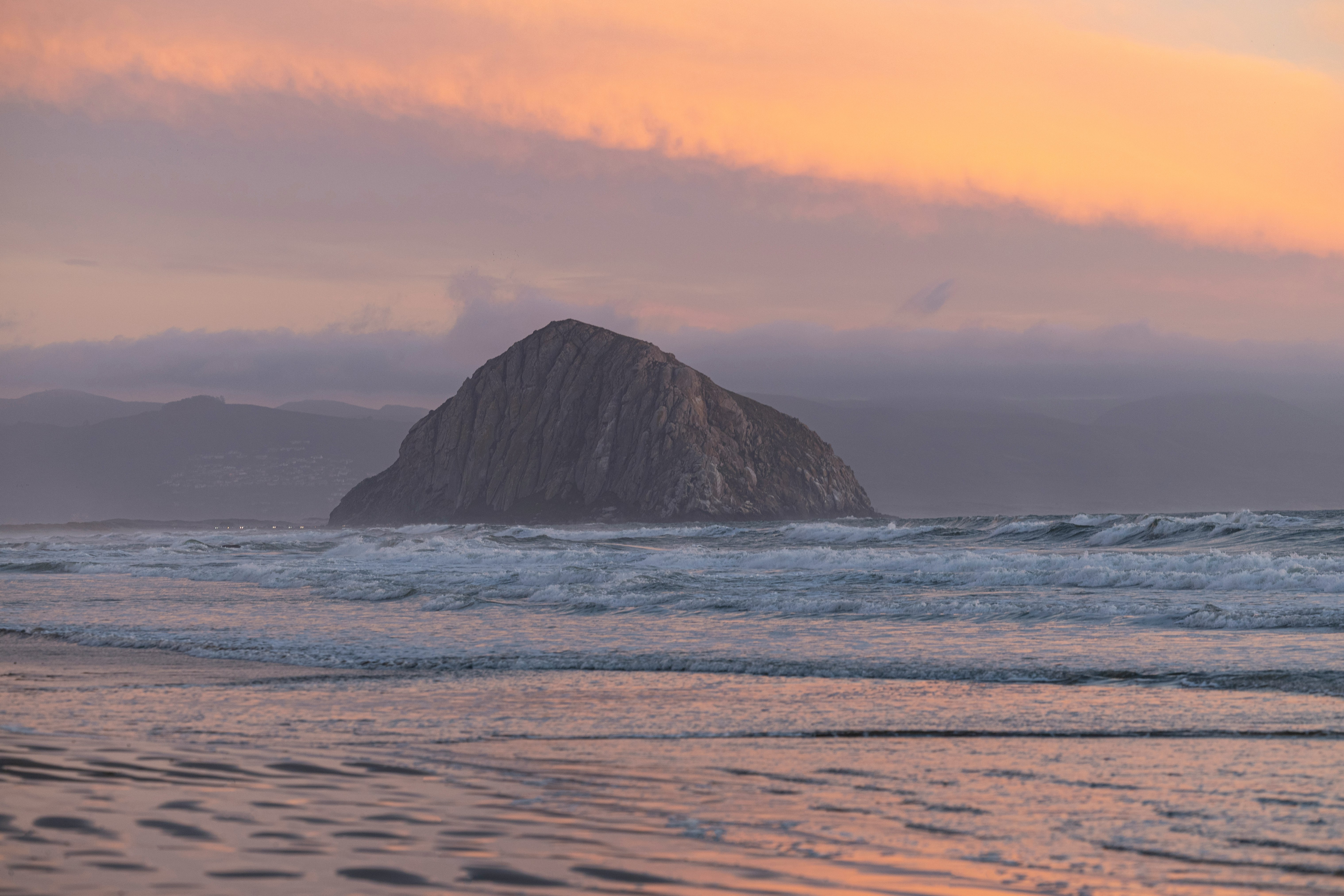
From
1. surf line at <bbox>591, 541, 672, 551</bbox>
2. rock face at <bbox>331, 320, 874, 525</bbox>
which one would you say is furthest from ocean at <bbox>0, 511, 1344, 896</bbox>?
rock face at <bbox>331, 320, 874, 525</bbox>

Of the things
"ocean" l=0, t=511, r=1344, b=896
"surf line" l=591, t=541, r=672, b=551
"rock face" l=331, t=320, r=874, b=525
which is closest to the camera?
"ocean" l=0, t=511, r=1344, b=896

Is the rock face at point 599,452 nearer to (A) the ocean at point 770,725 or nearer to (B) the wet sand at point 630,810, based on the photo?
(A) the ocean at point 770,725

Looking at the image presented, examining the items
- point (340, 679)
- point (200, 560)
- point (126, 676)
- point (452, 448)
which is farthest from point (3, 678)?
point (452, 448)

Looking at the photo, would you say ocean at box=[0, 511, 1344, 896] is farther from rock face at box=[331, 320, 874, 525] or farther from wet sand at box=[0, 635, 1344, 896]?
rock face at box=[331, 320, 874, 525]

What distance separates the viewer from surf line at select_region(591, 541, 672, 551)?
48.5 m

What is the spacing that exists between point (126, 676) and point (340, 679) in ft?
7.72

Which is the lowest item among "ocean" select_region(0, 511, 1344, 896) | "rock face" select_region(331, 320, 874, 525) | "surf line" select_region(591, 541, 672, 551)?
"surf line" select_region(591, 541, 672, 551)

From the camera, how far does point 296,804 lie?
20.2 ft

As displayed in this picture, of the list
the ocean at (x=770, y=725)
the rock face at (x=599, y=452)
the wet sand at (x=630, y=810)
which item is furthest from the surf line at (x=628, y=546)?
the rock face at (x=599, y=452)

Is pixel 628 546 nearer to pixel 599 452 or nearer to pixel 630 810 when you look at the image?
pixel 630 810

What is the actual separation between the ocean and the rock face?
100035mm

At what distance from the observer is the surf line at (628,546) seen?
4853 cm

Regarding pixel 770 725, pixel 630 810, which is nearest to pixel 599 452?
pixel 770 725

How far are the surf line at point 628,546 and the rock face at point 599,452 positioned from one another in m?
59.2
